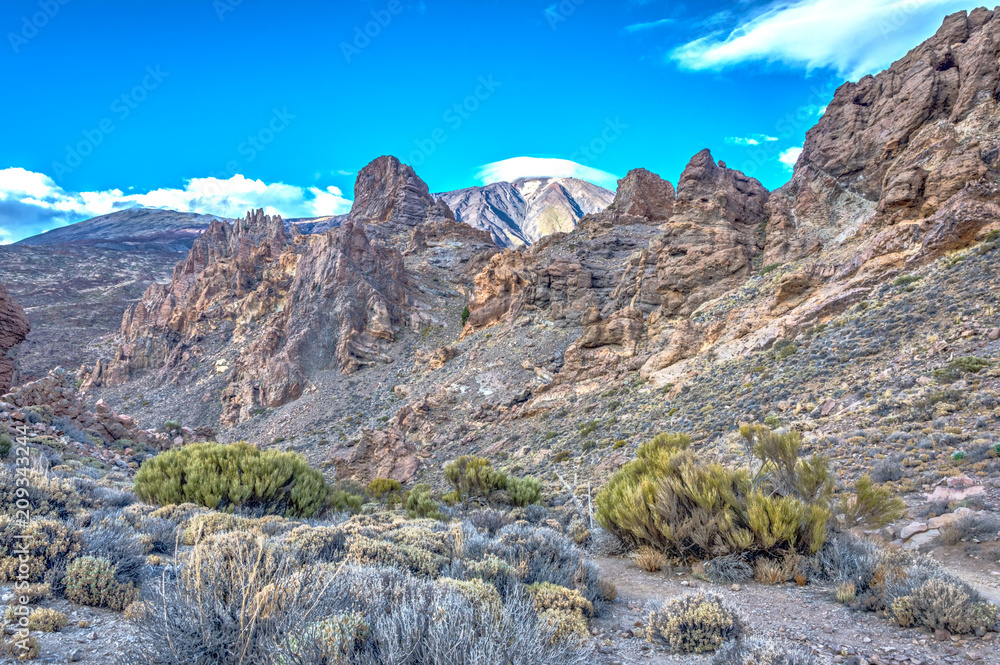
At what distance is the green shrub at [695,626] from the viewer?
462cm

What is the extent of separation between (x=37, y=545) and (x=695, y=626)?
6.65 metres

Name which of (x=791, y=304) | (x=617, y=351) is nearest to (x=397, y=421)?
(x=617, y=351)

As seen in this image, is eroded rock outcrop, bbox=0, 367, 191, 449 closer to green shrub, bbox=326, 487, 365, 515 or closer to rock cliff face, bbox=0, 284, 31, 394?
rock cliff face, bbox=0, 284, 31, 394

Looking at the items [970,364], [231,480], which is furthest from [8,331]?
[970,364]

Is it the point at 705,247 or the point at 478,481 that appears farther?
the point at 705,247

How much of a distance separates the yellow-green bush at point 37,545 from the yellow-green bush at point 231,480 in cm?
540

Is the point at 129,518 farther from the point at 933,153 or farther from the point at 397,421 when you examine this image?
the point at 933,153

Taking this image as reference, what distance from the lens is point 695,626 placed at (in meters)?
4.75

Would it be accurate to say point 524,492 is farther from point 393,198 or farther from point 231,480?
point 393,198

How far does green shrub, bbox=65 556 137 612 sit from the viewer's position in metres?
4.41

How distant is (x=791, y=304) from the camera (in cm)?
2305

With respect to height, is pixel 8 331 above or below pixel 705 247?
below

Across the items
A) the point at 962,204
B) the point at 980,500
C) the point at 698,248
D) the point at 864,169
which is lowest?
the point at 980,500

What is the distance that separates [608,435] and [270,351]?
1428 inches
